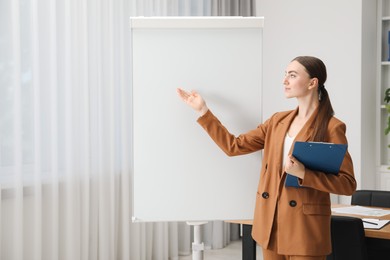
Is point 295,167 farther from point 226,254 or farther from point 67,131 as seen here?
point 226,254

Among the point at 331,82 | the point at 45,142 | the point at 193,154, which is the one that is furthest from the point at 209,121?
the point at 331,82

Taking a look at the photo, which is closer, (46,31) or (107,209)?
(46,31)

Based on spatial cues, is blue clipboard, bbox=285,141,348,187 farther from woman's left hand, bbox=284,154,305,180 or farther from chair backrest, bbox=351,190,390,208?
chair backrest, bbox=351,190,390,208

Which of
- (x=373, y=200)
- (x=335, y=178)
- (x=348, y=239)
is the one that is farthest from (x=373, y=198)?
(x=335, y=178)

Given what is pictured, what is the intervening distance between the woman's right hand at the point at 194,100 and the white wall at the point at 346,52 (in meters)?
2.85

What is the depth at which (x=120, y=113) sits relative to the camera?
4.40 m

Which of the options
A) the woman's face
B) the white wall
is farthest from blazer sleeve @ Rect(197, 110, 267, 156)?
the white wall

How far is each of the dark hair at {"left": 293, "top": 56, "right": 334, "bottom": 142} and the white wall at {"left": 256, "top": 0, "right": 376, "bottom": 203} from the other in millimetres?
2808

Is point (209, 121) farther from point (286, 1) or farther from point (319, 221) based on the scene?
point (286, 1)

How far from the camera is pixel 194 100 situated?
252 centimetres

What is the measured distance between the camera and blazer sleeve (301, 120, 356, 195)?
213 cm

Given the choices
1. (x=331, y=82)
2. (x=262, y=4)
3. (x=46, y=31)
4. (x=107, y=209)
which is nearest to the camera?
(x=46, y=31)

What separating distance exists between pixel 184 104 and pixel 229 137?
0.88 feet

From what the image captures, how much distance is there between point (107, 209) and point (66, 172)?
531 mm
